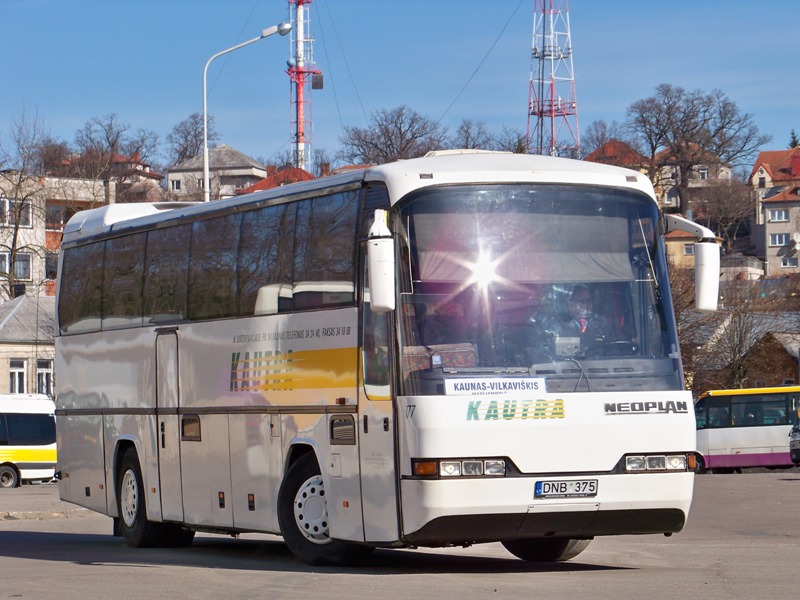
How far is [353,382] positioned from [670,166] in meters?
103

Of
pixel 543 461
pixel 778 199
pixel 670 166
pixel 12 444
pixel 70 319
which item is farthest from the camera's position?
pixel 778 199

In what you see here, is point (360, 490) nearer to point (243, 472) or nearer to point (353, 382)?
point (353, 382)

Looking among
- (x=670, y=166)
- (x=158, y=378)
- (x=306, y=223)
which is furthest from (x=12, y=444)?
(x=670, y=166)

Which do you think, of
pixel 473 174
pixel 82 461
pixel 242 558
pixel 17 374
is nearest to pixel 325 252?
pixel 473 174

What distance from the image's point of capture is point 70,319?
19.5m

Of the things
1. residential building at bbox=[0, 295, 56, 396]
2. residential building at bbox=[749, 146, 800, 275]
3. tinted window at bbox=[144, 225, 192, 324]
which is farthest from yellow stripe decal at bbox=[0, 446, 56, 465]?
residential building at bbox=[749, 146, 800, 275]

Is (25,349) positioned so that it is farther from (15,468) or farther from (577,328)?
(577,328)

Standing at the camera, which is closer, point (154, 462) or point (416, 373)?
point (416, 373)

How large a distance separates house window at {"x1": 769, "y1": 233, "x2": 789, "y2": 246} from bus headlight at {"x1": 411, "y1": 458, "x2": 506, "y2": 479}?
5601 inches

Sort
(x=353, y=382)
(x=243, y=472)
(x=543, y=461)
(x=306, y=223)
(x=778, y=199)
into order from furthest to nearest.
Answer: (x=778, y=199), (x=243, y=472), (x=306, y=223), (x=353, y=382), (x=543, y=461)

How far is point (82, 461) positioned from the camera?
63.0ft

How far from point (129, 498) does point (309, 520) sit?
487 cm

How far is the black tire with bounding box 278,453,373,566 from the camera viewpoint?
1344 cm

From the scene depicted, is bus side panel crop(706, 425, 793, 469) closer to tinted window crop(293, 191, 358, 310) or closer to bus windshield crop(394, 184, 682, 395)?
tinted window crop(293, 191, 358, 310)
